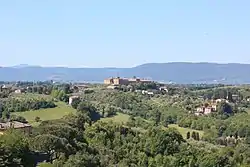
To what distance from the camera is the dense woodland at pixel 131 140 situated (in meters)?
34.1

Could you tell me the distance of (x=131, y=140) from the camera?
4919 cm

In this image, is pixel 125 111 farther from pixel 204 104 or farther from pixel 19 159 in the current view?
pixel 19 159

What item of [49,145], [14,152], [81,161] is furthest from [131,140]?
[14,152]

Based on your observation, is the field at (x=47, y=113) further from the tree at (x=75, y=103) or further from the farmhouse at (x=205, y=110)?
the farmhouse at (x=205, y=110)

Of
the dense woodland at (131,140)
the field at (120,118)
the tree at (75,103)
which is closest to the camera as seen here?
the dense woodland at (131,140)

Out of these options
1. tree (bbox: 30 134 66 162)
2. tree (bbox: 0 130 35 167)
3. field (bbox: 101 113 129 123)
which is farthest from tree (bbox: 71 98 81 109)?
tree (bbox: 0 130 35 167)

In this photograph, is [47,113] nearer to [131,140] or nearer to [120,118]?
[120,118]

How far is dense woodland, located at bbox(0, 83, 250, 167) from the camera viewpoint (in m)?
34.1

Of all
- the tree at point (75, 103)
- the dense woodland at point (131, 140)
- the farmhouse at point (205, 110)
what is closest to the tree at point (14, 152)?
the dense woodland at point (131, 140)

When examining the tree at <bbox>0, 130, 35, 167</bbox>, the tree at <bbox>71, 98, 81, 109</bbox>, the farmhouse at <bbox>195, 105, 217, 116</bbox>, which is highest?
the tree at <bbox>0, 130, 35, 167</bbox>

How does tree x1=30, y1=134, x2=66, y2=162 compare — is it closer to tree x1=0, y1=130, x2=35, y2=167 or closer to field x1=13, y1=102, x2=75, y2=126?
tree x1=0, y1=130, x2=35, y2=167

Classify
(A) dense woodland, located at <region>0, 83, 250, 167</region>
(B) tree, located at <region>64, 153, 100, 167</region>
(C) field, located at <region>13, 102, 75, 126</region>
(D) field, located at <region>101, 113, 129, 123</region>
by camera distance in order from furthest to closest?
(D) field, located at <region>101, 113, 129, 123</region>
(C) field, located at <region>13, 102, 75, 126</region>
(A) dense woodland, located at <region>0, 83, 250, 167</region>
(B) tree, located at <region>64, 153, 100, 167</region>

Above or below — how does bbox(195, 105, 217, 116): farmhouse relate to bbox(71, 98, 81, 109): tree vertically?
below

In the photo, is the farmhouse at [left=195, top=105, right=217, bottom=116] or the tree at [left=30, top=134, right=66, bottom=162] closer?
the tree at [left=30, top=134, right=66, bottom=162]
